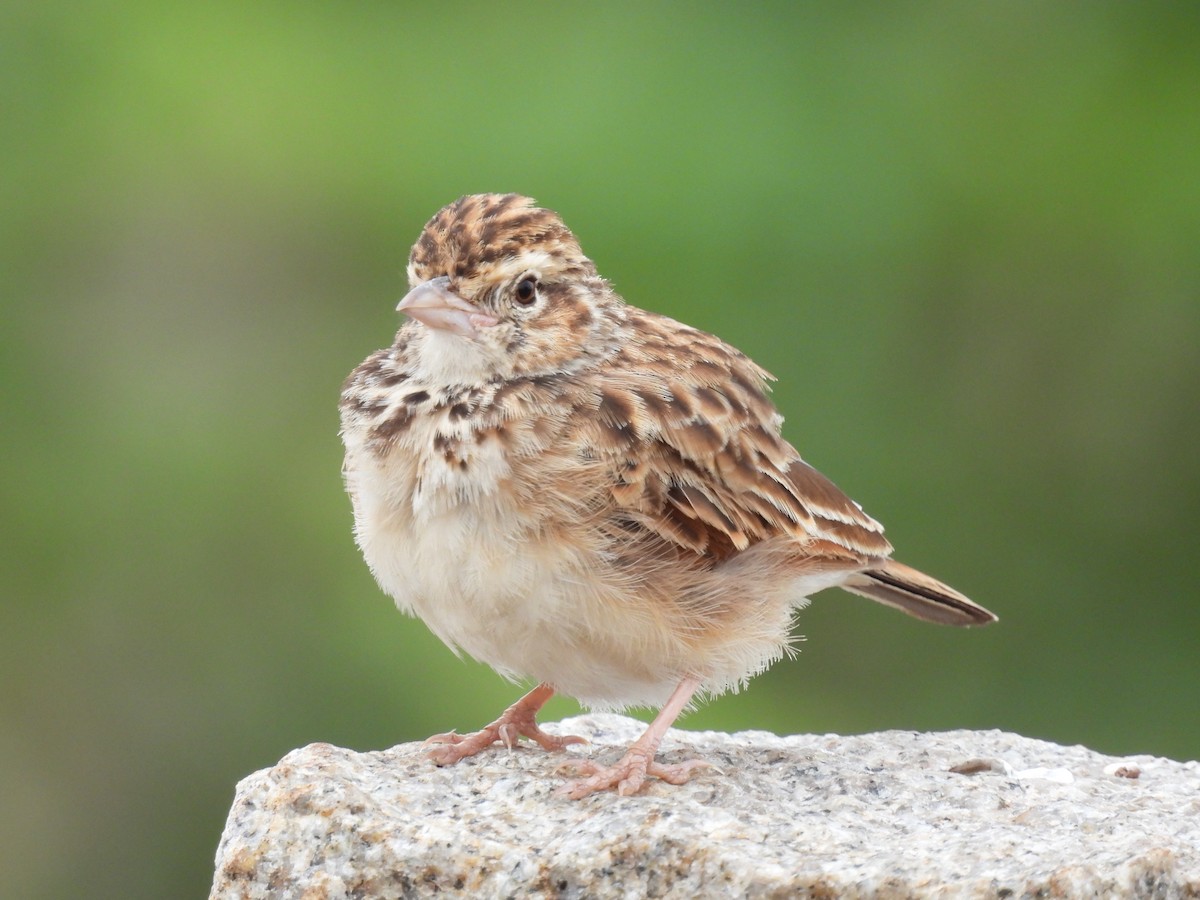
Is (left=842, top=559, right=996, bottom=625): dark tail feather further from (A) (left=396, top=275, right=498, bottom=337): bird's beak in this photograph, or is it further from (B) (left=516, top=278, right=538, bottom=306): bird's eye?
(A) (left=396, top=275, right=498, bottom=337): bird's beak

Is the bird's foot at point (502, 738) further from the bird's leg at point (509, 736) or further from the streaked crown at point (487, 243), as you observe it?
the streaked crown at point (487, 243)

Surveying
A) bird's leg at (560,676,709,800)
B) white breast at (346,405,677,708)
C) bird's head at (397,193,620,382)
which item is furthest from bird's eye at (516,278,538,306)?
bird's leg at (560,676,709,800)

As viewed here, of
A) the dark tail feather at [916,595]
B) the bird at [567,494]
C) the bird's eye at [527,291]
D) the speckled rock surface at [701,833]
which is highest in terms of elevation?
the dark tail feather at [916,595]

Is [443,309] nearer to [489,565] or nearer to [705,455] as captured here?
[489,565]

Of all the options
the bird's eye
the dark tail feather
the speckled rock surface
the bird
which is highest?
the dark tail feather

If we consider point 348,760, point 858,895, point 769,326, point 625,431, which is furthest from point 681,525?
point 769,326

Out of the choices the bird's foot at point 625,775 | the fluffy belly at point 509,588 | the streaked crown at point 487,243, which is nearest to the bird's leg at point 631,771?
the bird's foot at point 625,775

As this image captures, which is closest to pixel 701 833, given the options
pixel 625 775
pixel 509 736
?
pixel 625 775
